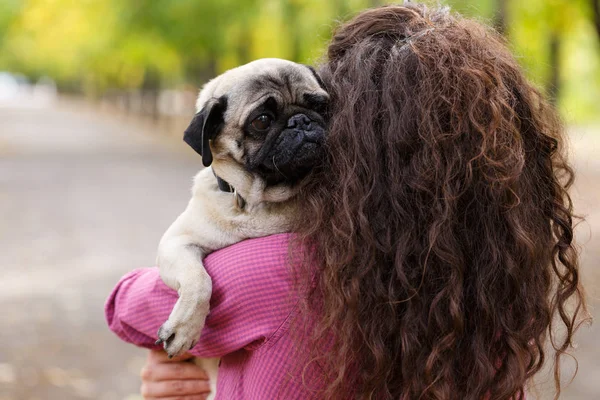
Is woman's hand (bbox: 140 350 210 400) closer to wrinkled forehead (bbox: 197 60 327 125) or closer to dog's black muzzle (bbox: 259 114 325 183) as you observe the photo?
dog's black muzzle (bbox: 259 114 325 183)

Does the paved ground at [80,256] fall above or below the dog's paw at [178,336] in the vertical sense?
below

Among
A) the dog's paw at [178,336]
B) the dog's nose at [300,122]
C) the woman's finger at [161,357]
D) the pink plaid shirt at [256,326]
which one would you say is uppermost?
the dog's nose at [300,122]

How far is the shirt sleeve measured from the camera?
1897 mm

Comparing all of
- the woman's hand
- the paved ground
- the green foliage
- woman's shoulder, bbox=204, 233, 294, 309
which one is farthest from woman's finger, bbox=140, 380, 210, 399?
the green foliage

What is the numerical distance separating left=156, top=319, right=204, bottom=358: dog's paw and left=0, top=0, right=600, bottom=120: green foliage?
646cm

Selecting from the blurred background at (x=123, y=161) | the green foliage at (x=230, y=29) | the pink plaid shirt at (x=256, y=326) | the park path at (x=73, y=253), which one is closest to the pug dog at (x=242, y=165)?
the pink plaid shirt at (x=256, y=326)

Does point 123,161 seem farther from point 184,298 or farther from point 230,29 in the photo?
point 184,298

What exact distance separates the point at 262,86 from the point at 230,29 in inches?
701

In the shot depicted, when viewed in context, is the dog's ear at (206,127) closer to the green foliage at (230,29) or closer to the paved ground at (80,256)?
the paved ground at (80,256)

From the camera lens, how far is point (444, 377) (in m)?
1.80

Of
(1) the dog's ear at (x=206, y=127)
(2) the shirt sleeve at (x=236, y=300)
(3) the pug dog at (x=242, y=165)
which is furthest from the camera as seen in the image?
(1) the dog's ear at (x=206, y=127)

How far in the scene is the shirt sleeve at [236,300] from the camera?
1.90 metres

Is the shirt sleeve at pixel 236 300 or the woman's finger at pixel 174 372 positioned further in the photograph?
the woman's finger at pixel 174 372

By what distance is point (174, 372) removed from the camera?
101 inches
